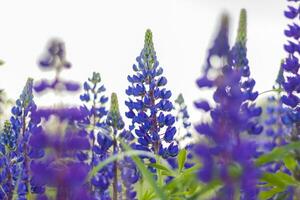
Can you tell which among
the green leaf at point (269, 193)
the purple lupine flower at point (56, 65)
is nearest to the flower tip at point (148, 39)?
the green leaf at point (269, 193)

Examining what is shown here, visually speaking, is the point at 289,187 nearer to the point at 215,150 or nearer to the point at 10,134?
the point at 215,150

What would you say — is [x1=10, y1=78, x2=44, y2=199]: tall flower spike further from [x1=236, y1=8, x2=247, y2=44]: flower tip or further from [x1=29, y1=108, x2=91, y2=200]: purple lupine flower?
[x1=29, y1=108, x2=91, y2=200]: purple lupine flower

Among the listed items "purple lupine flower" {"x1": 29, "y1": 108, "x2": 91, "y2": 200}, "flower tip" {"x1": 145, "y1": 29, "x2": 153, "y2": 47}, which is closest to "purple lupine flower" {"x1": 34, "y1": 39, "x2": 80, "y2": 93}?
"purple lupine flower" {"x1": 29, "y1": 108, "x2": 91, "y2": 200}

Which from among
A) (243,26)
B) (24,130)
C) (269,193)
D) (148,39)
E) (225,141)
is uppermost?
(148,39)

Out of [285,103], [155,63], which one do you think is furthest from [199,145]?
[155,63]

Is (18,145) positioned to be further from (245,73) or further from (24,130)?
(245,73)

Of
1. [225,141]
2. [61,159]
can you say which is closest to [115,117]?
[61,159]

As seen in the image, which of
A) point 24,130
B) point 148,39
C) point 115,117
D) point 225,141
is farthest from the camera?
point 148,39
